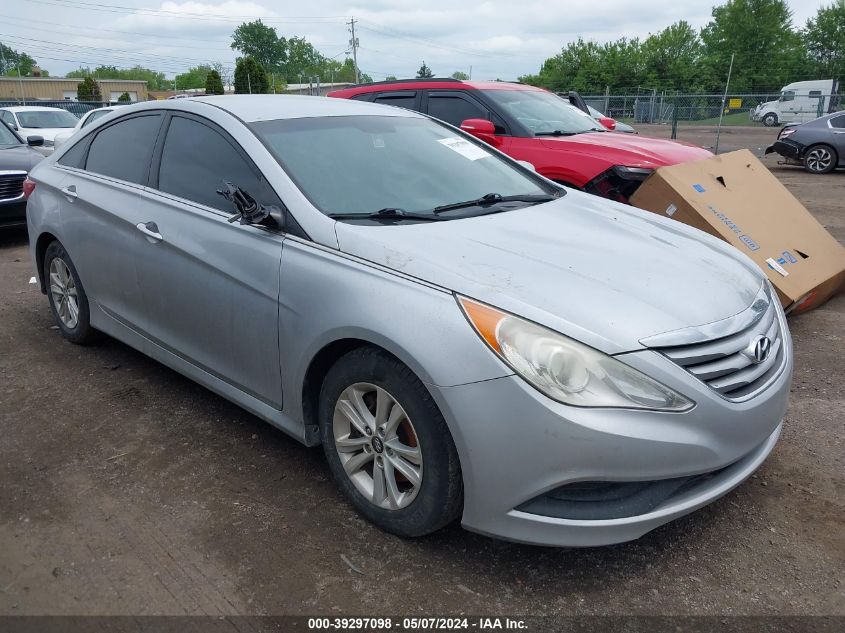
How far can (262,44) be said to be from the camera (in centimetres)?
11288

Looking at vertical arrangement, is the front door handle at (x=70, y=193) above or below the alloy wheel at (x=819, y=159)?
above

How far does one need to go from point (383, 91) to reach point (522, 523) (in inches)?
244

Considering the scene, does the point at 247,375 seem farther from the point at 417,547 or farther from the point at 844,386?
the point at 844,386

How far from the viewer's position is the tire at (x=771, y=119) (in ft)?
105

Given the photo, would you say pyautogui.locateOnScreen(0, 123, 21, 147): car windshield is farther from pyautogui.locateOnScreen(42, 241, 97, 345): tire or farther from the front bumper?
the front bumper

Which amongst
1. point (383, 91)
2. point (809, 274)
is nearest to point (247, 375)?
point (809, 274)

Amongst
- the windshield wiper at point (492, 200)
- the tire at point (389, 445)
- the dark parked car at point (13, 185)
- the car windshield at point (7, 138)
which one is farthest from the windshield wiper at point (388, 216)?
the car windshield at point (7, 138)

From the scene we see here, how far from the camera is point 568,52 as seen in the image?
6712 cm

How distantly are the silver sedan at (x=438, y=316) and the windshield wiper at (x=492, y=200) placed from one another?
0.01 metres

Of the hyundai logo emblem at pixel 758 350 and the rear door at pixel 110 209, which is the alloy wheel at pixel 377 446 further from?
the rear door at pixel 110 209

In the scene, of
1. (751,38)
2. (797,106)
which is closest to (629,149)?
(797,106)

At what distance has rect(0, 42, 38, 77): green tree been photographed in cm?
10959

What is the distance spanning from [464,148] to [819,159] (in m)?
14.3

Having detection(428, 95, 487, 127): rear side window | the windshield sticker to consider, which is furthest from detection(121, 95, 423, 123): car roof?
detection(428, 95, 487, 127): rear side window
